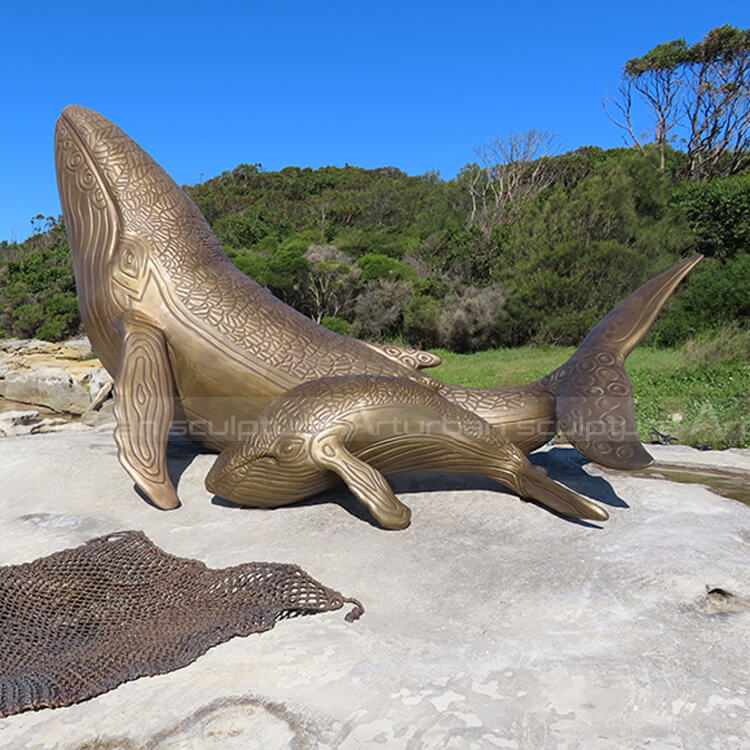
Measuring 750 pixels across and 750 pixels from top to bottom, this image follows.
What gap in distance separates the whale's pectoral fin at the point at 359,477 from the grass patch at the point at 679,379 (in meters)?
5.32

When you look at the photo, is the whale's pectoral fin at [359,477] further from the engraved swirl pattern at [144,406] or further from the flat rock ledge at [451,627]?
the engraved swirl pattern at [144,406]

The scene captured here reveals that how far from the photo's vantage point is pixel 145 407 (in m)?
4.15

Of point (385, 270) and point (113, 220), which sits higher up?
point (385, 270)

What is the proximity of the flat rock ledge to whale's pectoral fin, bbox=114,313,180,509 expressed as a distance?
28cm

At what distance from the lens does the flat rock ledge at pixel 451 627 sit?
2070 millimetres

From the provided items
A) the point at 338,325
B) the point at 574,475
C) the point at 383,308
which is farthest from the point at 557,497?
the point at 383,308

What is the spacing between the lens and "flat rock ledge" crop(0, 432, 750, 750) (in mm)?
2070

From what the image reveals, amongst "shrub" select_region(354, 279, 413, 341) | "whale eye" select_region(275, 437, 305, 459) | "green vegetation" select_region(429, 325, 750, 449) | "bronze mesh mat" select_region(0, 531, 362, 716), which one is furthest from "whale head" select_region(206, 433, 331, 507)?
"shrub" select_region(354, 279, 413, 341)

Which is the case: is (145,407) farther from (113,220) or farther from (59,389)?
(59,389)

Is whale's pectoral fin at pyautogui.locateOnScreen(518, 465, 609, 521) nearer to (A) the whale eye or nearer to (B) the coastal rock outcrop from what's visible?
(A) the whale eye

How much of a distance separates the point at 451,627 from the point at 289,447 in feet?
4.73

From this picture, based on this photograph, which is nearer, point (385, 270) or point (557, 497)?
point (557, 497)

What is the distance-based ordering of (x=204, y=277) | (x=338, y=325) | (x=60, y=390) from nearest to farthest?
(x=204, y=277)
(x=60, y=390)
(x=338, y=325)

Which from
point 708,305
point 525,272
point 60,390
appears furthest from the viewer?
point 525,272
